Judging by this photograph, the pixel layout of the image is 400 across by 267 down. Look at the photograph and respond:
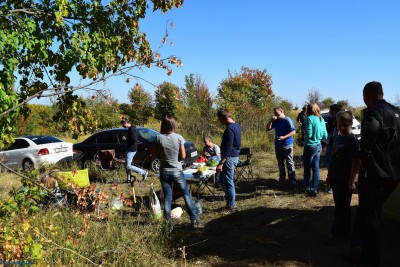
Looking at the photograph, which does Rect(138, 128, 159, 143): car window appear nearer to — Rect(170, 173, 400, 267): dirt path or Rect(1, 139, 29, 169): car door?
Rect(1, 139, 29, 169): car door

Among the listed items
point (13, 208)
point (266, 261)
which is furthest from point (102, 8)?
point (266, 261)

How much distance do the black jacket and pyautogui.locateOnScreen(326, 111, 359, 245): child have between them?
2.44 ft

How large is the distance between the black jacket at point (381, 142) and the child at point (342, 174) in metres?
0.74

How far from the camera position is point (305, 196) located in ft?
24.3

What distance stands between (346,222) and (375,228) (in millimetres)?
1049

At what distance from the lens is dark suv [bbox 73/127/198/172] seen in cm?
1191

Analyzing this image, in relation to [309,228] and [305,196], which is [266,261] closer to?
[309,228]

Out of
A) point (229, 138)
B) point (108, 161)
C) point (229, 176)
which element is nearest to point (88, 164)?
point (108, 161)

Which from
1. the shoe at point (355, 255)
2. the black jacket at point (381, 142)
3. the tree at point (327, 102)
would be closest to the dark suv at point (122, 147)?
the shoe at point (355, 255)

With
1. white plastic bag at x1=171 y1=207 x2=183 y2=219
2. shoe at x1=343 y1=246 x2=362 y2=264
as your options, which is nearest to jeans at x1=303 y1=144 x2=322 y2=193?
white plastic bag at x1=171 y1=207 x2=183 y2=219

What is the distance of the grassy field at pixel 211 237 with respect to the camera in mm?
4047

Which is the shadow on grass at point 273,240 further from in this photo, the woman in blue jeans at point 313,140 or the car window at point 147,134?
the car window at point 147,134

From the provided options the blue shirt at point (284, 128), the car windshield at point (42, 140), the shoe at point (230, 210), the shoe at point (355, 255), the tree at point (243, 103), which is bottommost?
the shoe at point (355, 255)

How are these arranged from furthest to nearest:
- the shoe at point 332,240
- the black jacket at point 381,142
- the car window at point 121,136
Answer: the car window at point 121,136 → the shoe at point 332,240 → the black jacket at point 381,142
